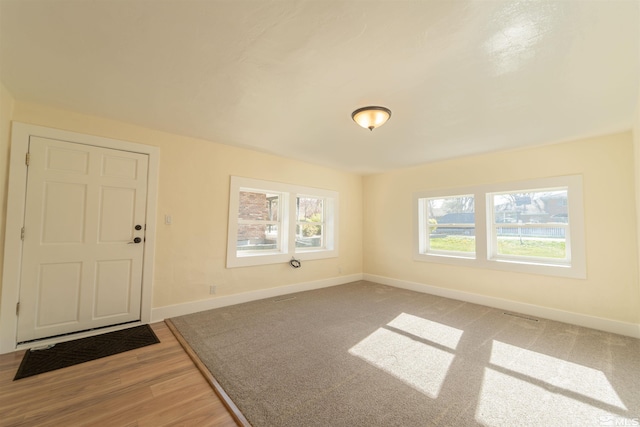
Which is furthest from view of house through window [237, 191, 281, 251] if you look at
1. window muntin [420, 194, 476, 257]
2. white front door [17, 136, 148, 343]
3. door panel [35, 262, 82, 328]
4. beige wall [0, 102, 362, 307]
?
window muntin [420, 194, 476, 257]

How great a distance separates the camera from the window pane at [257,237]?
4.06 m

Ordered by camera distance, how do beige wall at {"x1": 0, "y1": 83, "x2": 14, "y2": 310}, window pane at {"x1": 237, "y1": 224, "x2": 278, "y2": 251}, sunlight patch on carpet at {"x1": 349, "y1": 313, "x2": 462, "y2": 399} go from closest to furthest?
sunlight patch on carpet at {"x1": 349, "y1": 313, "x2": 462, "y2": 399}
beige wall at {"x1": 0, "y1": 83, "x2": 14, "y2": 310}
window pane at {"x1": 237, "y1": 224, "x2": 278, "y2": 251}

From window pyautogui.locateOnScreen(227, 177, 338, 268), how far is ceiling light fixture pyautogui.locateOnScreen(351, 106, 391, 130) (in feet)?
6.97

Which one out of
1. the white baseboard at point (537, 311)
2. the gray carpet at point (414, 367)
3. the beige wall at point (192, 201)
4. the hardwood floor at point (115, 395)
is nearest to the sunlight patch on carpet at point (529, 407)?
the gray carpet at point (414, 367)

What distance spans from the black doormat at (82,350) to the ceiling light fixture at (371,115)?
10.2 ft

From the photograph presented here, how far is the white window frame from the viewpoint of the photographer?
3.15 metres

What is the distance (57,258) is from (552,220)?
19.8 feet

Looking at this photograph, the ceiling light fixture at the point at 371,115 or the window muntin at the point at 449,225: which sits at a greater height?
the ceiling light fixture at the point at 371,115

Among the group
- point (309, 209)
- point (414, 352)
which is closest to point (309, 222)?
point (309, 209)

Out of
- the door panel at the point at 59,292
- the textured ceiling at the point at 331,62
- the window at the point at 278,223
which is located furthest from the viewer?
the window at the point at 278,223

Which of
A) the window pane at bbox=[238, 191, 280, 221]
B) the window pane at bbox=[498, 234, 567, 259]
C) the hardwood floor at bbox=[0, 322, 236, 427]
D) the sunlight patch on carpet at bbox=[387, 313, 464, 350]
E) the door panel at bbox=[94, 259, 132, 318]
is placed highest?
the window pane at bbox=[238, 191, 280, 221]

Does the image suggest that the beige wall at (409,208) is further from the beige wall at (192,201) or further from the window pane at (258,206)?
the window pane at (258,206)

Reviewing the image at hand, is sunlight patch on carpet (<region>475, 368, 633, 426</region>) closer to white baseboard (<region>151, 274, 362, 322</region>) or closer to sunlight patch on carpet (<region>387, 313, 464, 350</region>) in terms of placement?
sunlight patch on carpet (<region>387, 313, 464, 350</region>)

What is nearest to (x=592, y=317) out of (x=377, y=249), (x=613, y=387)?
(x=613, y=387)
